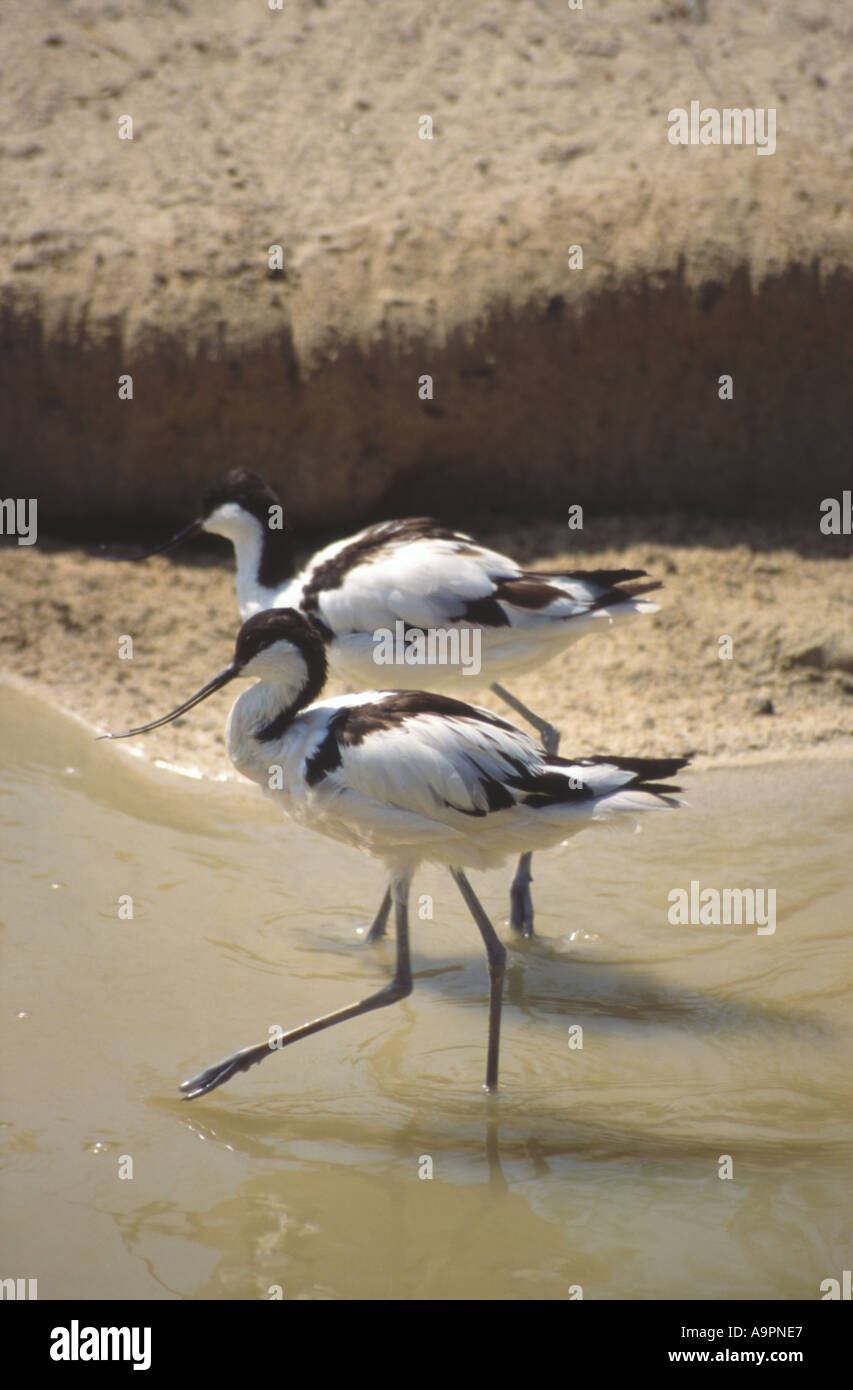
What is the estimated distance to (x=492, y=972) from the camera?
405cm

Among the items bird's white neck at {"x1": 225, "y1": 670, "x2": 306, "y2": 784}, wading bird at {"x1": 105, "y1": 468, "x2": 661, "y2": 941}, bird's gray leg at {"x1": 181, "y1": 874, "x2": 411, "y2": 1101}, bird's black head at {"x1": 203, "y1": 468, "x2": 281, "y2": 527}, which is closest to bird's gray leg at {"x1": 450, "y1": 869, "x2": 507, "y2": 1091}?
bird's gray leg at {"x1": 181, "y1": 874, "x2": 411, "y2": 1101}

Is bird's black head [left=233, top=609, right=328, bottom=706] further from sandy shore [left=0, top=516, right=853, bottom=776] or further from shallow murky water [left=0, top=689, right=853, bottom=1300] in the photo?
sandy shore [left=0, top=516, right=853, bottom=776]

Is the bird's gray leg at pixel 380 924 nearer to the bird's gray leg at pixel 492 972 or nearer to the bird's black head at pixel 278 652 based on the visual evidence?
the bird's gray leg at pixel 492 972

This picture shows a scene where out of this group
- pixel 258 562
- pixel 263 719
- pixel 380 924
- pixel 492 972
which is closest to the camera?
pixel 492 972

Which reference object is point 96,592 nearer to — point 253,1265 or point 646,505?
Result: point 646,505

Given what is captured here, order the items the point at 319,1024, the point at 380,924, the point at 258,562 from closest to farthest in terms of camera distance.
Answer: the point at 319,1024
the point at 380,924
the point at 258,562

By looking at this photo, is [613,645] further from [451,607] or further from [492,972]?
[492,972]

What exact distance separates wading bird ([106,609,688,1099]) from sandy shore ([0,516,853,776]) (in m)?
1.72

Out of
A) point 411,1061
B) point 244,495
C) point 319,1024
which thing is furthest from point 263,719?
point 244,495

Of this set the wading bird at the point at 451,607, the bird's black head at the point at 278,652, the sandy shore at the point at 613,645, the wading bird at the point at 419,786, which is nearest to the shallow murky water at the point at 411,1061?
the wading bird at the point at 419,786

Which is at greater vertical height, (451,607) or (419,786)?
(451,607)

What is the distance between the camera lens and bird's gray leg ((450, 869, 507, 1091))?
13.0ft

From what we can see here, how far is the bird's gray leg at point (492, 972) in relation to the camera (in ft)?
13.0

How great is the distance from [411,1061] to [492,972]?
1.16ft
